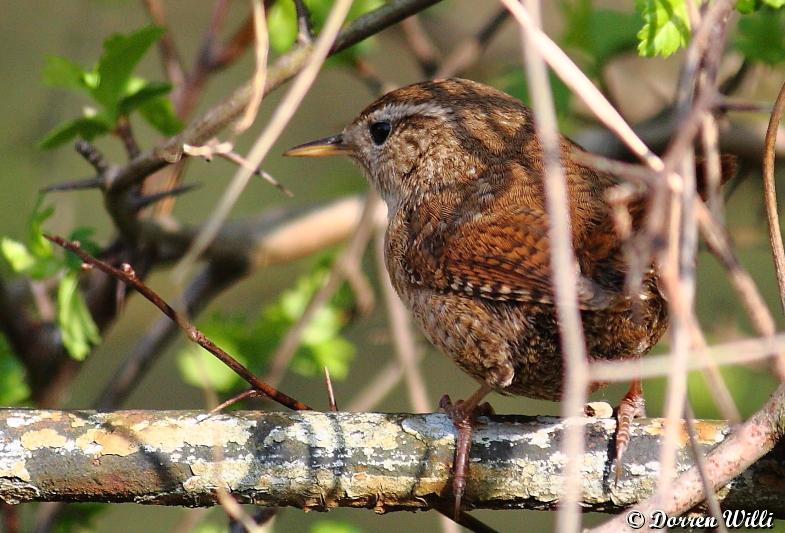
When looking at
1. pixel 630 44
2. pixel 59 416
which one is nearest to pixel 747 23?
pixel 630 44

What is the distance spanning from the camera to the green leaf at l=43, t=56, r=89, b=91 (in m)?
2.88

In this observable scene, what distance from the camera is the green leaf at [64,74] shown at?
9.43ft

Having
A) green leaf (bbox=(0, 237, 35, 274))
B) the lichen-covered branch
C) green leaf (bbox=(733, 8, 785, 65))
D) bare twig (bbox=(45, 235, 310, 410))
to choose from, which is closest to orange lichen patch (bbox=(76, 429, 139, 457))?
the lichen-covered branch

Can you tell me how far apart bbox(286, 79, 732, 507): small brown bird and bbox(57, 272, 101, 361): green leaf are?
2.69 feet

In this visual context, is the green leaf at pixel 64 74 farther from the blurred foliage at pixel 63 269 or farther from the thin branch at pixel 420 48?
the thin branch at pixel 420 48

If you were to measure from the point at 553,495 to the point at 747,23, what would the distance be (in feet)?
5.23

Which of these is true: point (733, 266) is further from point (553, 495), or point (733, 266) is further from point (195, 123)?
point (195, 123)

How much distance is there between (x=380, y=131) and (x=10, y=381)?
1.43 m

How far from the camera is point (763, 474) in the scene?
7.10 ft

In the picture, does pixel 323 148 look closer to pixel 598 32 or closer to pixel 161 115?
pixel 161 115

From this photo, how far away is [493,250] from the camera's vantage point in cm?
253

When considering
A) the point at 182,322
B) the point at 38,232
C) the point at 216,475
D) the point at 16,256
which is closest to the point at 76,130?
the point at 38,232

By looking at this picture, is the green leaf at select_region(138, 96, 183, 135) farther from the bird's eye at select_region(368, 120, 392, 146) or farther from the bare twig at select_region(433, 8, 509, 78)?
the bare twig at select_region(433, 8, 509, 78)

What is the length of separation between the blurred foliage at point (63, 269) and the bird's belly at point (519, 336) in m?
1.01
